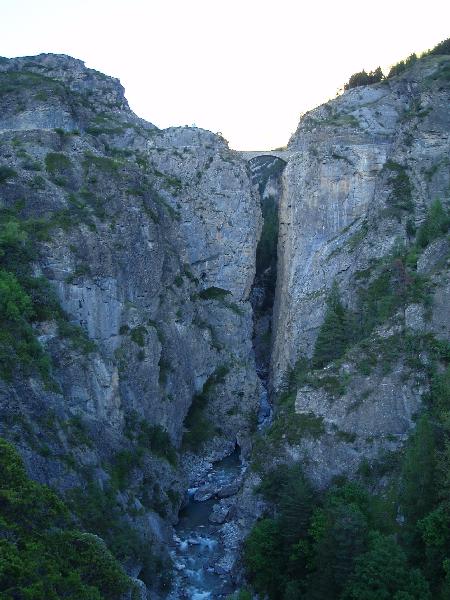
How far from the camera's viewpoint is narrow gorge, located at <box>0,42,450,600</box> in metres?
27.9

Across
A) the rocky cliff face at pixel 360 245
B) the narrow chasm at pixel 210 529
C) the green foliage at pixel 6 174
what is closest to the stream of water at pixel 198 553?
the narrow chasm at pixel 210 529

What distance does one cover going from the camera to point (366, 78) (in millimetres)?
71188

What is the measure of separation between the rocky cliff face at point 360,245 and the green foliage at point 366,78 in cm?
434

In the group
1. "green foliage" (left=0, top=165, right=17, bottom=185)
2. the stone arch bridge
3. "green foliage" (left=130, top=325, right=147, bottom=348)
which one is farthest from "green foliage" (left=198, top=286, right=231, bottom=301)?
"green foliage" (left=0, top=165, right=17, bottom=185)

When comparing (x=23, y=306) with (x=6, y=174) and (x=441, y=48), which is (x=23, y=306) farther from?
(x=441, y=48)

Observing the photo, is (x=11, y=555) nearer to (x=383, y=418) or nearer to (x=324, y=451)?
(x=324, y=451)

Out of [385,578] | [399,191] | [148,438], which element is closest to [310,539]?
[385,578]

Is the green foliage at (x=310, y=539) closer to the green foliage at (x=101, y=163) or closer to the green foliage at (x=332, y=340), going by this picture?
the green foliage at (x=332, y=340)

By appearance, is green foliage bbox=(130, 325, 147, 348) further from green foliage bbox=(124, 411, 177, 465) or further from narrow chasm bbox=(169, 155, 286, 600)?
narrow chasm bbox=(169, 155, 286, 600)

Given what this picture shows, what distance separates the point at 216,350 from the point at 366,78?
3689cm

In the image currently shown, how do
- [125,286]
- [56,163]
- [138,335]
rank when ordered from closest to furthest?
[138,335] < [125,286] < [56,163]

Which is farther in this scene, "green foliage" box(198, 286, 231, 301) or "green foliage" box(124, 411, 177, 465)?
"green foliage" box(198, 286, 231, 301)

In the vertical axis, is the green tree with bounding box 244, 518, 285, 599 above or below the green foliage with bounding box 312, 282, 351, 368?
below

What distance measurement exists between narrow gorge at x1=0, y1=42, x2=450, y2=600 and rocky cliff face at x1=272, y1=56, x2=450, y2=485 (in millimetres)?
177
